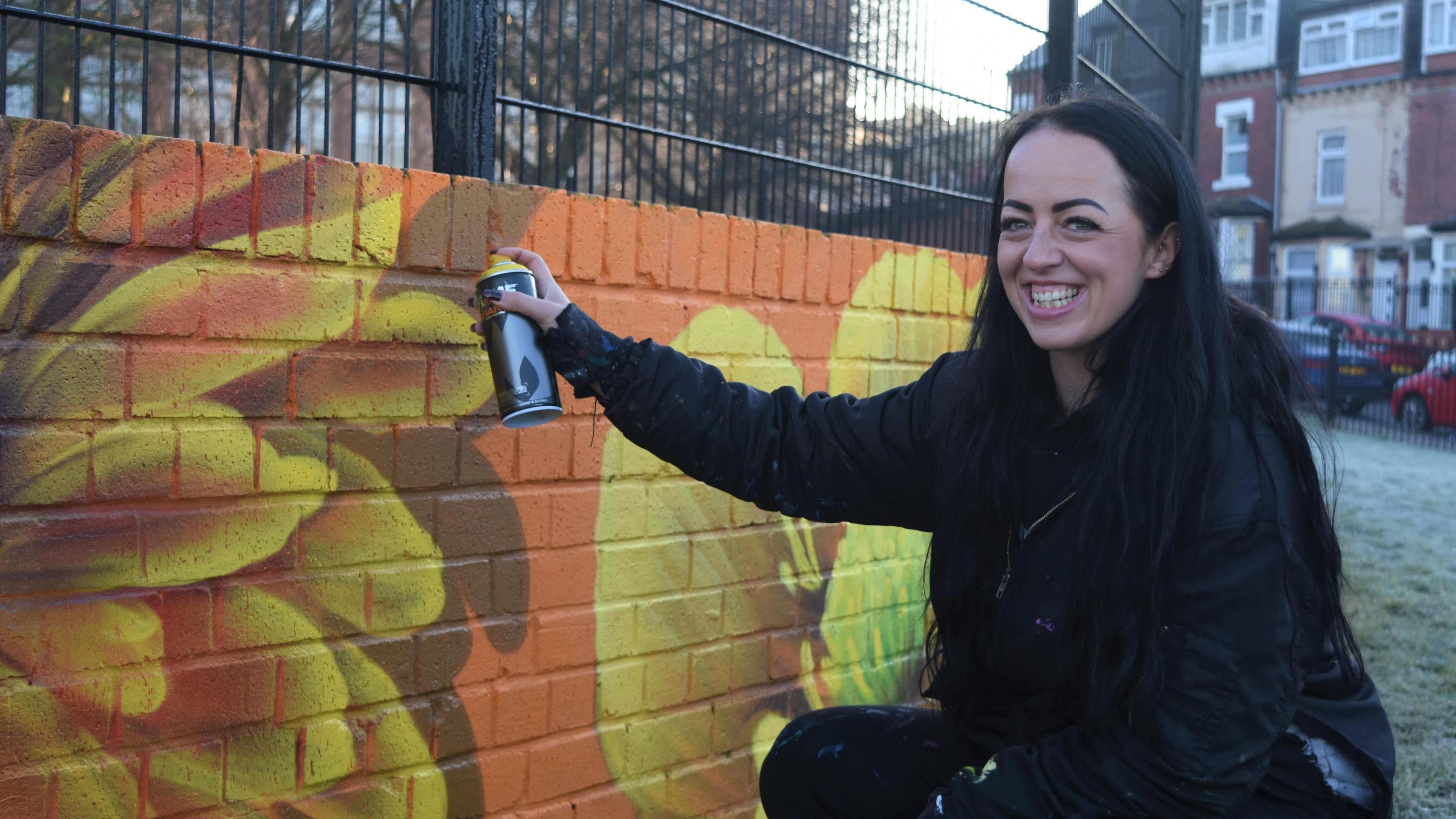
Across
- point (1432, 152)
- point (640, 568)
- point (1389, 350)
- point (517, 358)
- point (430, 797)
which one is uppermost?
point (1432, 152)

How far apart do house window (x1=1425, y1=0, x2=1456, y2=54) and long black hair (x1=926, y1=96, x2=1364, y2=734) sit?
3068cm

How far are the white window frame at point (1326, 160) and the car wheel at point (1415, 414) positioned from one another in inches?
578

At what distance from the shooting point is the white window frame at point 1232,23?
3031cm

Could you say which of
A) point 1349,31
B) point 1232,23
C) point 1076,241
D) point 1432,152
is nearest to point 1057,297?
point 1076,241

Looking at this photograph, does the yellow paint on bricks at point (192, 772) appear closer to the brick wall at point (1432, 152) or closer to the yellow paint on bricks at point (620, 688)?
the yellow paint on bricks at point (620, 688)

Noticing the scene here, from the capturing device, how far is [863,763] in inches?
90.1

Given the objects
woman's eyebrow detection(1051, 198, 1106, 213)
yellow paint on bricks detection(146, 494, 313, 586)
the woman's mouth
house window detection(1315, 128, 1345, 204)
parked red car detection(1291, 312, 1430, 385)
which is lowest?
yellow paint on bricks detection(146, 494, 313, 586)

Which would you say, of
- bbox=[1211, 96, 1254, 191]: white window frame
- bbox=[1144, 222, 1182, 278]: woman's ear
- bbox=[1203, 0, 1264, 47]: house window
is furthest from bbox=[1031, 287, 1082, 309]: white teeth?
bbox=[1203, 0, 1264, 47]: house window

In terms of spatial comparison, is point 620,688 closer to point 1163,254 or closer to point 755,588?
point 755,588

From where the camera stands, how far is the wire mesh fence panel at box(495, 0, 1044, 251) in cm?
→ 282

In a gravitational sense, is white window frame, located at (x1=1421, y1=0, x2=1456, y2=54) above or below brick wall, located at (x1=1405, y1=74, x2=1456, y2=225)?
above

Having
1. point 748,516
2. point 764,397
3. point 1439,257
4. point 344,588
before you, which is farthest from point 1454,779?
point 1439,257

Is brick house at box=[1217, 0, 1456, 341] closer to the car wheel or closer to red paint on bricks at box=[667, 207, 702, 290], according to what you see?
the car wheel

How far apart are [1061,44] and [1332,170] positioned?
2806 cm
